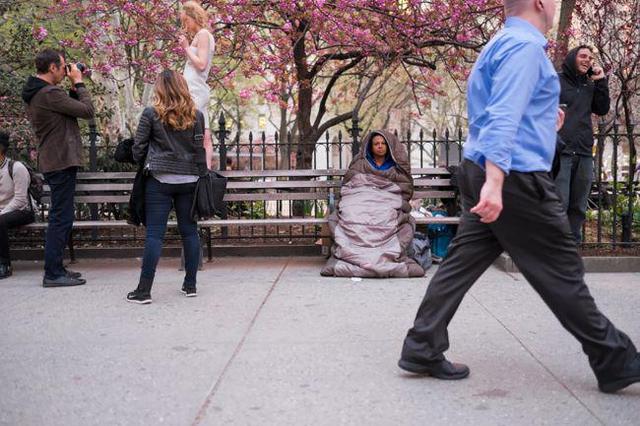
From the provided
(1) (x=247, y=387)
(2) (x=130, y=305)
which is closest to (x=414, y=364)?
(1) (x=247, y=387)

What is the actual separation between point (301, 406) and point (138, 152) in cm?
295

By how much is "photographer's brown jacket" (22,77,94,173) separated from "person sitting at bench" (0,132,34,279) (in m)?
0.68

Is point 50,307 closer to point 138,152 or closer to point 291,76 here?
point 138,152

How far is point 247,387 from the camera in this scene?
3506 millimetres

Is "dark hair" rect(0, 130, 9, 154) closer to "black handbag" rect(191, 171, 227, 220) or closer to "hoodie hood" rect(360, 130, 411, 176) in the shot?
"black handbag" rect(191, 171, 227, 220)

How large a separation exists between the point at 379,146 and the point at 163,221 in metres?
2.53

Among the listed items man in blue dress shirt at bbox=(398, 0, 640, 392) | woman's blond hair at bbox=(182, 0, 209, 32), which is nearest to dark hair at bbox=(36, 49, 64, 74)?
woman's blond hair at bbox=(182, 0, 209, 32)

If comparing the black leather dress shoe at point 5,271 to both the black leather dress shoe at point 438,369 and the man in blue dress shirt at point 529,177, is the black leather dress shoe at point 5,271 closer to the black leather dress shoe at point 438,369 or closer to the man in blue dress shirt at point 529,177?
the black leather dress shoe at point 438,369

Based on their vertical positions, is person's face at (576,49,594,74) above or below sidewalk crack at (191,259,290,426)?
above

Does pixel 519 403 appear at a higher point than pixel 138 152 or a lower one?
lower

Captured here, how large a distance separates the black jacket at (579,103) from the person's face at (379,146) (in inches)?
68.6

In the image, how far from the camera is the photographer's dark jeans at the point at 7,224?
21.8ft

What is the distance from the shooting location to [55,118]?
20.1 ft

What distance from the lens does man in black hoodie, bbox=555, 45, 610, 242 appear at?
20.7ft
